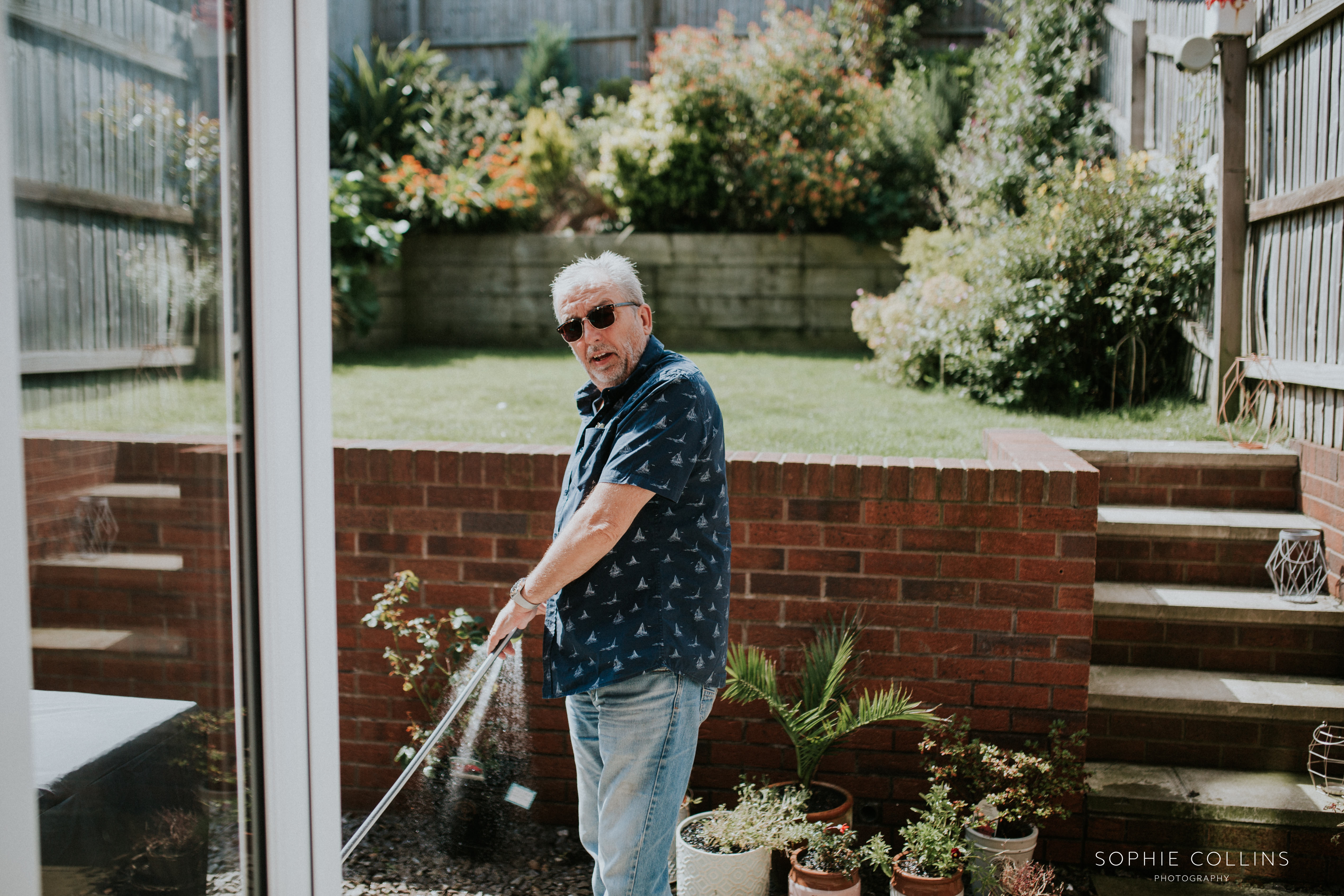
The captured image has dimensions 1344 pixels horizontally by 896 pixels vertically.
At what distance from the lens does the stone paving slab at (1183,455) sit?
407 centimetres

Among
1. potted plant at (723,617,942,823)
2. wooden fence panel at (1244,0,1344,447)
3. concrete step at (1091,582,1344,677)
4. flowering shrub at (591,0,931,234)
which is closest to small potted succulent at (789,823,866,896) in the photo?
potted plant at (723,617,942,823)

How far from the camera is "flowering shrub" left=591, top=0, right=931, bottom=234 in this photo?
794cm

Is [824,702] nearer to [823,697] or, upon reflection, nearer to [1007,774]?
[823,697]

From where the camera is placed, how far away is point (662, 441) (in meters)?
2.04

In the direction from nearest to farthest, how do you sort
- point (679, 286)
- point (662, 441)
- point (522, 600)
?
point (662, 441) < point (522, 600) < point (679, 286)

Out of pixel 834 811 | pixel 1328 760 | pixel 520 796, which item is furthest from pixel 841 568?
pixel 1328 760

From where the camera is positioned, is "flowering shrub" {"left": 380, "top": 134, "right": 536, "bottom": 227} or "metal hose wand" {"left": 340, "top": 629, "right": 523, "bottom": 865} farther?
"flowering shrub" {"left": 380, "top": 134, "right": 536, "bottom": 227}

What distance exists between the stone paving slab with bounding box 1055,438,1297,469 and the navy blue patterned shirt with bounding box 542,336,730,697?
2.32m

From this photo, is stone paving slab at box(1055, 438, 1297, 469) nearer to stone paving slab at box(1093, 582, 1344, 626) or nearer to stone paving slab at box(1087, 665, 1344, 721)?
stone paving slab at box(1093, 582, 1344, 626)

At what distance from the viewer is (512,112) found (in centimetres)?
1032

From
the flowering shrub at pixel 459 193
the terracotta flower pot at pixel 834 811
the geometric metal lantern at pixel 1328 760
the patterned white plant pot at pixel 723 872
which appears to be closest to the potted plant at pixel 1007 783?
the terracotta flower pot at pixel 834 811

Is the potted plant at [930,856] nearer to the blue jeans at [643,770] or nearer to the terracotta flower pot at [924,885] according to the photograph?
the terracotta flower pot at [924,885]

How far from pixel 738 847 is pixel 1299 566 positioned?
2.31 m

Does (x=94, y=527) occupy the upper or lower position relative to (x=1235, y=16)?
lower
